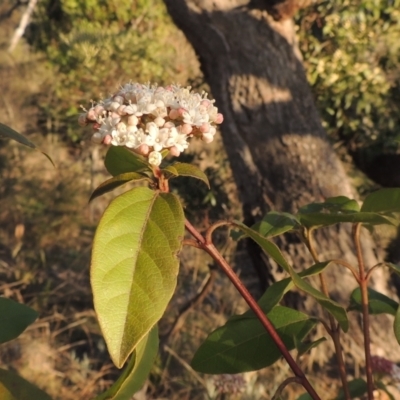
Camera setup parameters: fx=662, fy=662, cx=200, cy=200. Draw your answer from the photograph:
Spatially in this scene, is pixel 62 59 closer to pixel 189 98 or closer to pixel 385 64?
pixel 385 64

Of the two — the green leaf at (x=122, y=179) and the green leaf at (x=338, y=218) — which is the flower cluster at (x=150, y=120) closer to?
the green leaf at (x=122, y=179)

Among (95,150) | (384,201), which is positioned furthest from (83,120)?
(95,150)

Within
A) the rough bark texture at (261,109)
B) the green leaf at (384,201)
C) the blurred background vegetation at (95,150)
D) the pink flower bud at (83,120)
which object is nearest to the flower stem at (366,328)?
the green leaf at (384,201)

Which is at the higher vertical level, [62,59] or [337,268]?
[62,59]

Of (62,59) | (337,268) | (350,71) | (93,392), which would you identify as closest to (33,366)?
(93,392)

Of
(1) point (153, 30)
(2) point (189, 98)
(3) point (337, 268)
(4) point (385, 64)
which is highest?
(1) point (153, 30)

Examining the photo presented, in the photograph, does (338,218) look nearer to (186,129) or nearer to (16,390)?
(186,129)

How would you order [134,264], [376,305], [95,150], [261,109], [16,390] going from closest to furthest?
[134,264]
[16,390]
[376,305]
[261,109]
[95,150]
